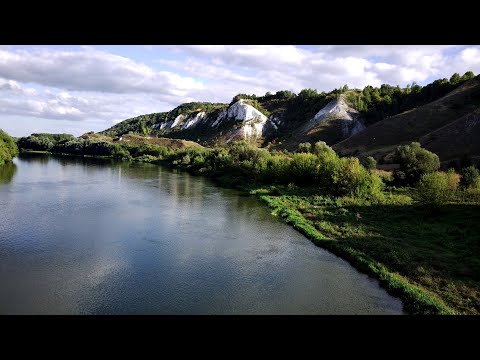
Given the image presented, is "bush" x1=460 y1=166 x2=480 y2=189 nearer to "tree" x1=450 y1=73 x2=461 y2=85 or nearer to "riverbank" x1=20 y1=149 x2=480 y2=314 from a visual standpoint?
"riverbank" x1=20 y1=149 x2=480 y2=314

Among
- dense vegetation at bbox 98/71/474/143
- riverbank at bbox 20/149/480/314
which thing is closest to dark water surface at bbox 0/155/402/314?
riverbank at bbox 20/149/480/314

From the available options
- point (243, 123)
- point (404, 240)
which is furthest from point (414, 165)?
point (243, 123)

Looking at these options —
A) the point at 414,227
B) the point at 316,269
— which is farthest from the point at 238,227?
the point at 414,227

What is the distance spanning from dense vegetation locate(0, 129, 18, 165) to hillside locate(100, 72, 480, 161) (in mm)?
48539

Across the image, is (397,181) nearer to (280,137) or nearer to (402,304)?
(402,304)

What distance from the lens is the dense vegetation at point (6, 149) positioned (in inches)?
2398

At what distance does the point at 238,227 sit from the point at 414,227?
11741 millimetres

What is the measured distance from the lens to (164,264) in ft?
61.2

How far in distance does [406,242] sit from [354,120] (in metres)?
72.6

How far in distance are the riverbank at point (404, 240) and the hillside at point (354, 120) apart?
2518 cm

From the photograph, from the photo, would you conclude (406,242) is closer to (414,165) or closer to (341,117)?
(414,165)
